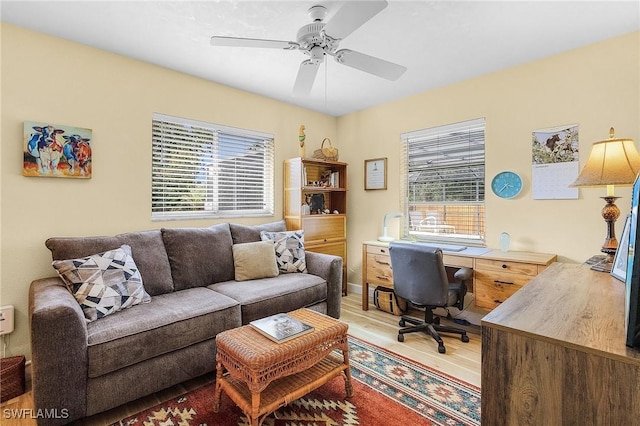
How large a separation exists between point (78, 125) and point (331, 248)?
2807 millimetres

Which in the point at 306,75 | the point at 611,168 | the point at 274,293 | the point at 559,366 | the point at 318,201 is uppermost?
the point at 306,75

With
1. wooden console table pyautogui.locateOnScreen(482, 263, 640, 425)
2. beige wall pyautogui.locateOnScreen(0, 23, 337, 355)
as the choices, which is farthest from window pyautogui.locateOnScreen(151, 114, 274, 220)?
wooden console table pyautogui.locateOnScreen(482, 263, 640, 425)

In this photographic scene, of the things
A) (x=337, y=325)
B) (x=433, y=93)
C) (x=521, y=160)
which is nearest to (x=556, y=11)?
(x=521, y=160)

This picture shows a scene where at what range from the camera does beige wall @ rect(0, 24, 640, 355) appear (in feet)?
7.28

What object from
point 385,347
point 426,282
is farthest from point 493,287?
point 385,347

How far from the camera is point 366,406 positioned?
183 cm

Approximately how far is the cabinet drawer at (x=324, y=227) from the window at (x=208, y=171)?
1.65 feet

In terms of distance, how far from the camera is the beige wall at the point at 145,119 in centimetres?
222

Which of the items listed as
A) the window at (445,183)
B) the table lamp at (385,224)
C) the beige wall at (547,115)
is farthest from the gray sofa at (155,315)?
the beige wall at (547,115)

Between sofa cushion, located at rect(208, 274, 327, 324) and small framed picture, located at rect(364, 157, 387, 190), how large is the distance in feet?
5.25

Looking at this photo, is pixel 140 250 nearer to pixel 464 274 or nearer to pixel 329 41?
pixel 329 41

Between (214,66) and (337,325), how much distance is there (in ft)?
8.23

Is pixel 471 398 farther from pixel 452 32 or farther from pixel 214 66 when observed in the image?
pixel 214 66

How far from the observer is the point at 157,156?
291 cm
